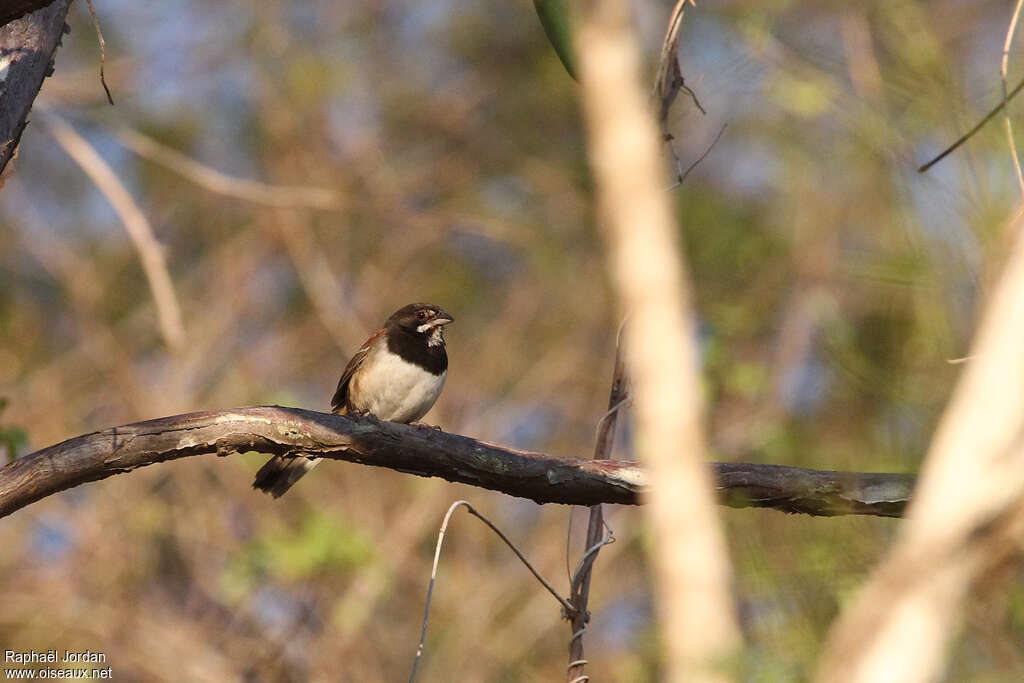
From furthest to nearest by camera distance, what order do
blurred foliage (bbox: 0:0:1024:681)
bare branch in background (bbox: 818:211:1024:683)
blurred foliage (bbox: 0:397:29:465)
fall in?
blurred foliage (bbox: 0:0:1024:681)
blurred foliage (bbox: 0:397:29:465)
bare branch in background (bbox: 818:211:1024:683)

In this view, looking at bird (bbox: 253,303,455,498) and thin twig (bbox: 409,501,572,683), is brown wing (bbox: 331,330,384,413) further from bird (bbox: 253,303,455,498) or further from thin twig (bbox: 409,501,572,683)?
thin twig (bbox: 409,501,572,683)

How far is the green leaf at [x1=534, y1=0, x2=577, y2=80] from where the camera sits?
2.79 metres

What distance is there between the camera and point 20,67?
350cm

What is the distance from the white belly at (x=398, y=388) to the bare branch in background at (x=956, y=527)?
17.5 feet

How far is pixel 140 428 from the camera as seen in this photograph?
3.33 m

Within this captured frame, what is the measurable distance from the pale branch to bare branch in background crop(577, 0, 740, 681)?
93.9 inches

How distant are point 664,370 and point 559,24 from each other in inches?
75.6

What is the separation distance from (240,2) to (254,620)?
6.82 m

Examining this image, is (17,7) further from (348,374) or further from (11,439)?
(348,374)

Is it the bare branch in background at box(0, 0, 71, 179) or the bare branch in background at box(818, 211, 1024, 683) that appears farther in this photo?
the bare branch in background at box(0, 0, 71, 179)

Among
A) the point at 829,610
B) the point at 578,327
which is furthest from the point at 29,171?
the point at 829,610

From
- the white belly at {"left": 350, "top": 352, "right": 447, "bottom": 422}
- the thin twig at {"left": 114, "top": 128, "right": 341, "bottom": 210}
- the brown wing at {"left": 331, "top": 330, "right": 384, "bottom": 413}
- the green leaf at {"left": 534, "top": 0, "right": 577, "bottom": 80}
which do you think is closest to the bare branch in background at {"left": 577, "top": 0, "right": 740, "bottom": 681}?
the green leaf at {"left": 534, "top": 0, "right": 577, "bottom": 80}

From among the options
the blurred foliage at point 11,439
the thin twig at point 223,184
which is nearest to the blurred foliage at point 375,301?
the thin twig at point 223,184

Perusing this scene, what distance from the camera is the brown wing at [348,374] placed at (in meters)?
6.77
